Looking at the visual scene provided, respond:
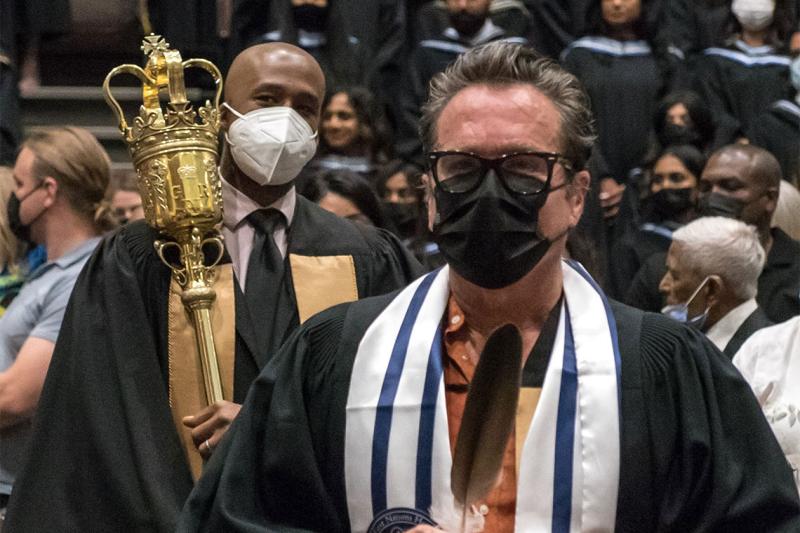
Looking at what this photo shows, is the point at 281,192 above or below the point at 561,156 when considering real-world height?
below

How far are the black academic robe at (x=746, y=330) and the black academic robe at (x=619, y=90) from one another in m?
3.93

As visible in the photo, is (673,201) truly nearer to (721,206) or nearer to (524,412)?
(721,206)

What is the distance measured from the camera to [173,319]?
4355 mm

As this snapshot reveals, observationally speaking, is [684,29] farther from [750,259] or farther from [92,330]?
[92,330]

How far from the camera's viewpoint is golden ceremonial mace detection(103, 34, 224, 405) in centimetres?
423

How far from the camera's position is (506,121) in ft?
9.85

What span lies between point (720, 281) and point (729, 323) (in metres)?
0.16

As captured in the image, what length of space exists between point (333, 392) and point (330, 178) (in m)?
3.75

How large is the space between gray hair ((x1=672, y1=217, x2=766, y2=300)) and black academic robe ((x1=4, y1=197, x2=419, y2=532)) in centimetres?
188

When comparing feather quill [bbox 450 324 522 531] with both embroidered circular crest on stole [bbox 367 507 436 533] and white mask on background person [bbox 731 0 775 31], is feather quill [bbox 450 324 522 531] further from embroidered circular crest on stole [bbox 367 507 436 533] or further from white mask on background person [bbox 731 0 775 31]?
white mask on background person [bbox 731 0 775 31]

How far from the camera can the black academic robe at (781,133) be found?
936cm

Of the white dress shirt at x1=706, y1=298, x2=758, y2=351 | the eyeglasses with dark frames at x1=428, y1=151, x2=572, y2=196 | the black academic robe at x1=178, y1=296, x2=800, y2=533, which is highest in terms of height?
the eyeglasses with dark frames at x1=428, y1=151, x2=572, y2=196

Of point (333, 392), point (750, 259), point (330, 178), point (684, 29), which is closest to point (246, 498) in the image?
point (333, 392)

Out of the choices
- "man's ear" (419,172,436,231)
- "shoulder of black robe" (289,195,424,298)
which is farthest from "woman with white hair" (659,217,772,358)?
"man's ear" (419,172,436,231)
